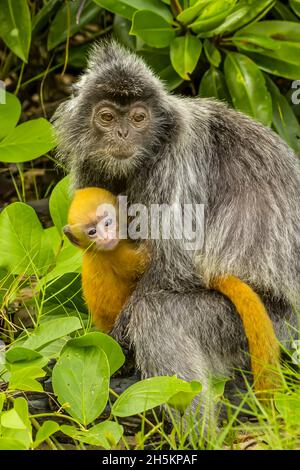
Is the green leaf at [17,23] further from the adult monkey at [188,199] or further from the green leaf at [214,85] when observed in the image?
the adult monkey at [188,199]

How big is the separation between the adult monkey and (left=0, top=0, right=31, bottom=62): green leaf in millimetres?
1534

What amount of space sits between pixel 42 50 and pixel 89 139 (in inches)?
102

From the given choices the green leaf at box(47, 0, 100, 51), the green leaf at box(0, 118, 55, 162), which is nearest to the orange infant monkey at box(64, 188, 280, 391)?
the green leaf at box(0, 118, 55, 162)

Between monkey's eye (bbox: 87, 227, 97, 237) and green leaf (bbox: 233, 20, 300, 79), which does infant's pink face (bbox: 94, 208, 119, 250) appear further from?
green leaf (bbox: 233, 20, 300, 79)

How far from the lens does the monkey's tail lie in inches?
183

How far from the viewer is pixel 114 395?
4930 millimetres

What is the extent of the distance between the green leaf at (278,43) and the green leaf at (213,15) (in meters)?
0.27

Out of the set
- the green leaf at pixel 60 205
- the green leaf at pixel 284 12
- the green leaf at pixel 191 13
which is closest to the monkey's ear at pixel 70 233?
the green leaf at pixel 60 205

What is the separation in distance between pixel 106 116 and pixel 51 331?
114cm

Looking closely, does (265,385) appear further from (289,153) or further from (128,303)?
(289,153)

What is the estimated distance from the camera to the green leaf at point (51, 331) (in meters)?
4.79

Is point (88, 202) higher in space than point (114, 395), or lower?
higher
